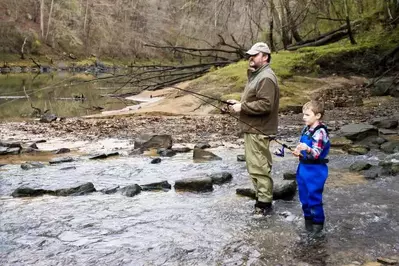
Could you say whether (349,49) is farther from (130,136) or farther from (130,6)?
(130,6)

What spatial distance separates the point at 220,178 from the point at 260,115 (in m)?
2.13

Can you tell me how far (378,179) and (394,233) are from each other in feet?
7.61

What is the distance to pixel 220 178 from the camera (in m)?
7.75

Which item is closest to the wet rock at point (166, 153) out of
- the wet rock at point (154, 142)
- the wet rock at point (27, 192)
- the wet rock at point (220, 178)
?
the wet rock at point (154, 142)

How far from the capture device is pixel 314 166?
5.14 meters

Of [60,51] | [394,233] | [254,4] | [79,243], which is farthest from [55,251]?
[60,51]

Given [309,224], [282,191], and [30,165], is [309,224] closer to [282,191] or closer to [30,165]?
[282,191]

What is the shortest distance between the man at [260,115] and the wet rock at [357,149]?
4010mm

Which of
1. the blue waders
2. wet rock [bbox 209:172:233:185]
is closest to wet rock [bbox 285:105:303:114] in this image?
wet rock [bbox 209:172:233:185]

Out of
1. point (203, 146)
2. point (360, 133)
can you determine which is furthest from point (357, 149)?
point (203, 146)

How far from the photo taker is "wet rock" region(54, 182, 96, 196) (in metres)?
7.28

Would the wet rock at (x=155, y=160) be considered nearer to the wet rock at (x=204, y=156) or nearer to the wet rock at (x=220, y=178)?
the wet rock at (x=204, y=156)

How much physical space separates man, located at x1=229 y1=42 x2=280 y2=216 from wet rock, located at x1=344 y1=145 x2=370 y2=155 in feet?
13.2

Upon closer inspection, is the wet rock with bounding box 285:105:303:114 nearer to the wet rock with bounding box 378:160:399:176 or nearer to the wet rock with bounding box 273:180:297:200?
the wet rock with bounding box 378:160:399:176
